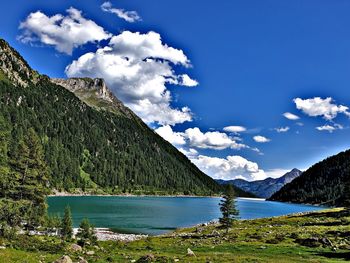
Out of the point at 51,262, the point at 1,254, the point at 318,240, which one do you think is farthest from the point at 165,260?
the point at 318,240

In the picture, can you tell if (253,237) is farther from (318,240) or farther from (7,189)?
(7,189)

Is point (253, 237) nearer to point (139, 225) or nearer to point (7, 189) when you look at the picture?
point (7, 189)

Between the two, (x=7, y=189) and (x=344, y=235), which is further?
(x=344, y=235)

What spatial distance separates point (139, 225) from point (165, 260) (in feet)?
293

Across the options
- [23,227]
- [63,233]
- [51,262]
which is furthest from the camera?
A: [63,233]

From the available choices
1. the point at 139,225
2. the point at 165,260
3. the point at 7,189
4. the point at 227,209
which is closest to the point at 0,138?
the point at 7,189

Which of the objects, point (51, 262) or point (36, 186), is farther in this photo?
point (36, 186)

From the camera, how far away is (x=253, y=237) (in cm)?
6281

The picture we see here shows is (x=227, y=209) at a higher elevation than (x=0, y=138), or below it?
below

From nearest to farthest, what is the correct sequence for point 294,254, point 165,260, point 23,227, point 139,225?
1. point 165,260
2. point 294,254
3. point 23,227
4. point 139,225

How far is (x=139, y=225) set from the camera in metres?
118

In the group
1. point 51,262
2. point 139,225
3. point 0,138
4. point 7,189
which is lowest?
point 139,225

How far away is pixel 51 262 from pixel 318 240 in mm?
38631

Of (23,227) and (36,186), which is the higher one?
(36,186)
